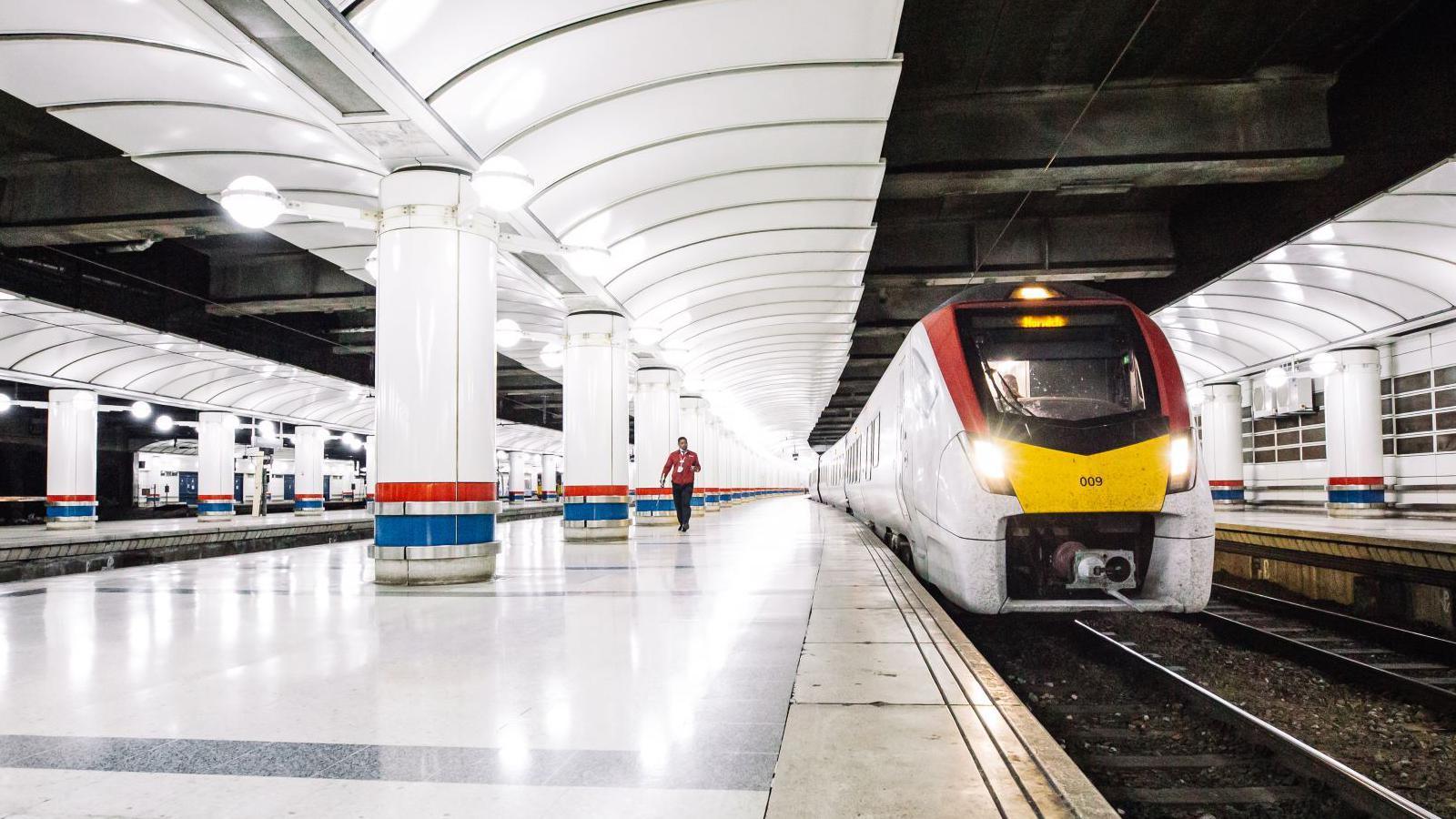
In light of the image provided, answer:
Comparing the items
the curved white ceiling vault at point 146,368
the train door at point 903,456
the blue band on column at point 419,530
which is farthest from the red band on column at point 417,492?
the curved white ceiling vault at point 146,368

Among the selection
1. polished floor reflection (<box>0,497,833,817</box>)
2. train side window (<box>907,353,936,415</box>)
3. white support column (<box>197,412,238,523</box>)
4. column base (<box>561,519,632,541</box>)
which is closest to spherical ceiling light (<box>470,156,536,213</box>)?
polished floor reflection (<box>0,497,833,817</box>)

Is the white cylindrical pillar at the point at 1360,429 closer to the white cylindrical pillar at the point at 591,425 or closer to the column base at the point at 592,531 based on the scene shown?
the column base at the point at 592,531

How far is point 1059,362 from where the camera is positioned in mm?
6652

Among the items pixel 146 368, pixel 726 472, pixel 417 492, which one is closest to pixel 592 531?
pixel 417 492

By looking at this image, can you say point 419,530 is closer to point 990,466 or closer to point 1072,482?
point 990,466

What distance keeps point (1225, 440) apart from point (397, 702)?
83.0 feet

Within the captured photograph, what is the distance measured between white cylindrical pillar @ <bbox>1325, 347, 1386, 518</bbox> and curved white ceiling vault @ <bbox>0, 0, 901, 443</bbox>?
14.0 m

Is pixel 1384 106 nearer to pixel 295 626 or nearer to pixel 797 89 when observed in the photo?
pixel 797 89

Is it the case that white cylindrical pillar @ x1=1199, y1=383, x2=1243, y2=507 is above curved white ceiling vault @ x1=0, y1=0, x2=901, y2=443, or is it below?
below

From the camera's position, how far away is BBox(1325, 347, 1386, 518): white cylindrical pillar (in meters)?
18.7

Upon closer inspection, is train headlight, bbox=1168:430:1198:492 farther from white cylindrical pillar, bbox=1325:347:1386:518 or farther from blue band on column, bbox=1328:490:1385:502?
blue band on column, bbox=1328:490:1385:502

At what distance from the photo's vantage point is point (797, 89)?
26.0 feet

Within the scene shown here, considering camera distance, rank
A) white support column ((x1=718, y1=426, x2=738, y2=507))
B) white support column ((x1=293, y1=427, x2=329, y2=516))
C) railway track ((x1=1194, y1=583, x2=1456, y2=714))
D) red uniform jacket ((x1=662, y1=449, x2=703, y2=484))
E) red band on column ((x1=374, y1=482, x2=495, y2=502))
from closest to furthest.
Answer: railway track ((x1=1194, y1=583, x2=1456, y2=714)), red band on column ((x1=374, y1=482, x2=495, y2=502)), red uniform jacket ((x1=662, y1=449, x2=703, y2=484)), white support column ((x1=293, y1=427, x2=329, y2=516)), white support column ((x1=718, y1=426, x2=738, y2=507))

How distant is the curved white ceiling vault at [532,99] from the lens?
20.5ft
